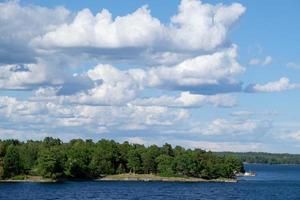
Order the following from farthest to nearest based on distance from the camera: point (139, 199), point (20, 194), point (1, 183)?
point (1, 183)
point (20, 194)
point (139, 199)

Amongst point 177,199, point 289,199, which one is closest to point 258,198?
point 289,199

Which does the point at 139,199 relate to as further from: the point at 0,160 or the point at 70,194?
the point at 0,160

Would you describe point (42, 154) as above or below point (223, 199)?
above

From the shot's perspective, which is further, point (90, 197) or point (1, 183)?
point (1, 183)

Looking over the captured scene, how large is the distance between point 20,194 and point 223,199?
46086 mm

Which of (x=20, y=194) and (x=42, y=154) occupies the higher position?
(x=42, y=154)

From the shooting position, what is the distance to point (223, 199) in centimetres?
14088

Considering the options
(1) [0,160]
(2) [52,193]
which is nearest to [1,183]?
(1) [0,160]

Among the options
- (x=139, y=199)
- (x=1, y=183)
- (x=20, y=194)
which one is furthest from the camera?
(x=1, y=183)

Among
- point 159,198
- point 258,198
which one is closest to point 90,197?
point 159,198

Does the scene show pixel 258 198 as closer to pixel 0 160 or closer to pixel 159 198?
pixel 159 198

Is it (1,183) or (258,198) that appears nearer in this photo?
(258,198)

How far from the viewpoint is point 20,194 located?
14488 cm

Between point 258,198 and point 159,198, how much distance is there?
26624 mm
